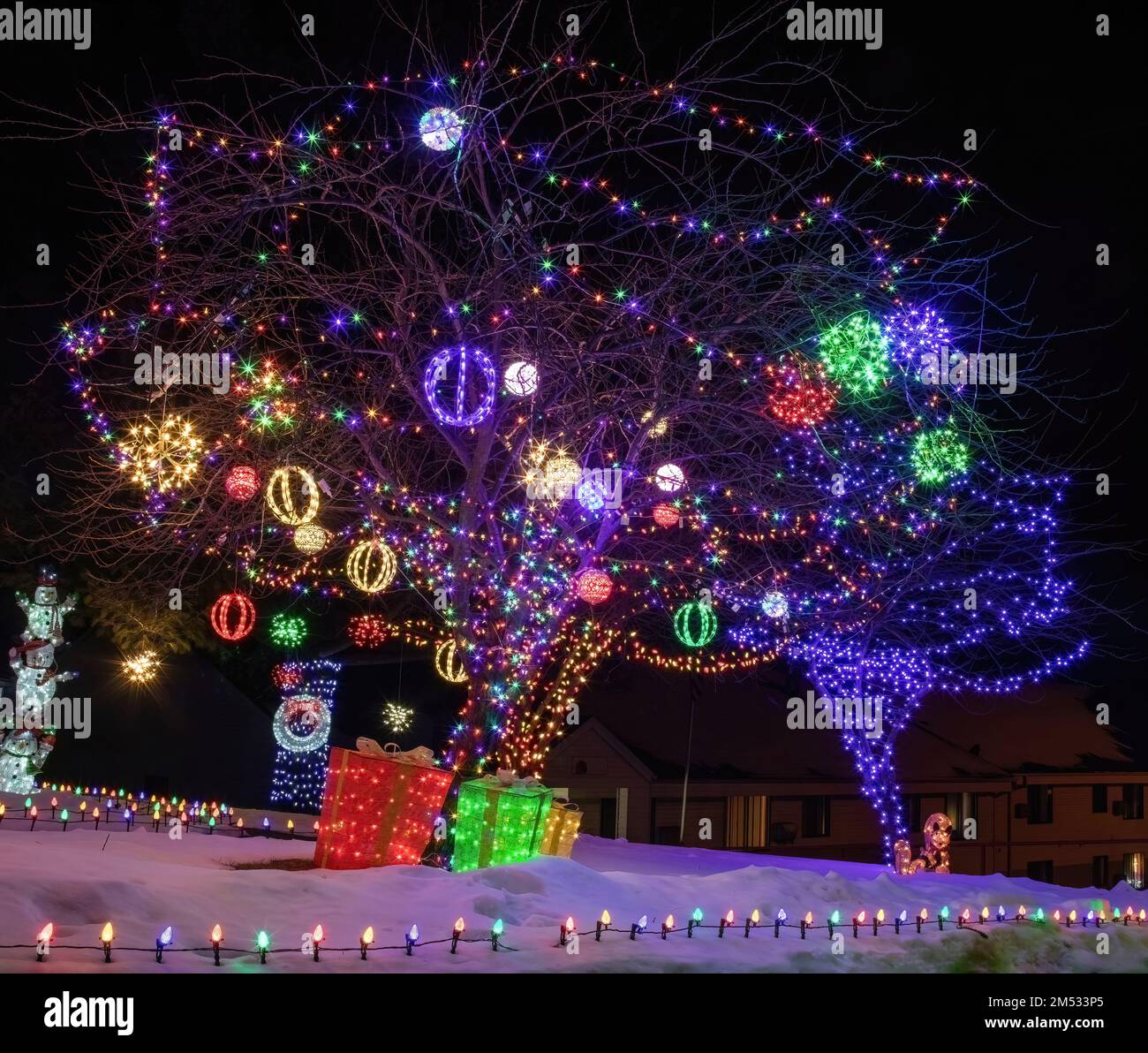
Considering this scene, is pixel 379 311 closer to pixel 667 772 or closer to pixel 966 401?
pixel 966 401

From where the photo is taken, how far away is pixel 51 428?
20.8 metres

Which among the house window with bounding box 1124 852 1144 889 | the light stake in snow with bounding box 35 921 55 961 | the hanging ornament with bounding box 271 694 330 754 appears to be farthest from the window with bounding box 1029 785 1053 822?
the light stake in snow with bounding box 35 921 55 961

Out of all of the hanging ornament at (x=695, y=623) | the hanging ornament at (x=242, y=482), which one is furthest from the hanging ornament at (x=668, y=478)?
the hanging ornament at (x=242, y=482)

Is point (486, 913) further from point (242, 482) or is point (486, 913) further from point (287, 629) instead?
point (287, 629)

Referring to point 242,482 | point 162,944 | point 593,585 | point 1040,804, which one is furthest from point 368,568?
point 1040,804

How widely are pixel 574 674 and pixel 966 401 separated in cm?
585

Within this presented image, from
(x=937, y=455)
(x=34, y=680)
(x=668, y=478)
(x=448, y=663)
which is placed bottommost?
(x=34, y=680)

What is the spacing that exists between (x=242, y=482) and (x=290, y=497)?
588 millimetres

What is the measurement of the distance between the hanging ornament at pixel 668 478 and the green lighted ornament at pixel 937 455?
244 centimetres

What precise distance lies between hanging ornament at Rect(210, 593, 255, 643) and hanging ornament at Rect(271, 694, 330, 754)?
331cm

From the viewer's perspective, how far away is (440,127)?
10.6m

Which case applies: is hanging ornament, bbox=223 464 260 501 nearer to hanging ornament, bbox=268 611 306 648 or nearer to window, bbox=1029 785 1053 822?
hanging ornament, bbox=268 611 306 648

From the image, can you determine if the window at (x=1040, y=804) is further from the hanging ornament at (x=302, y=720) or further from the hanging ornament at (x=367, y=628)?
the hanging ornament at (x=302, y=720)
